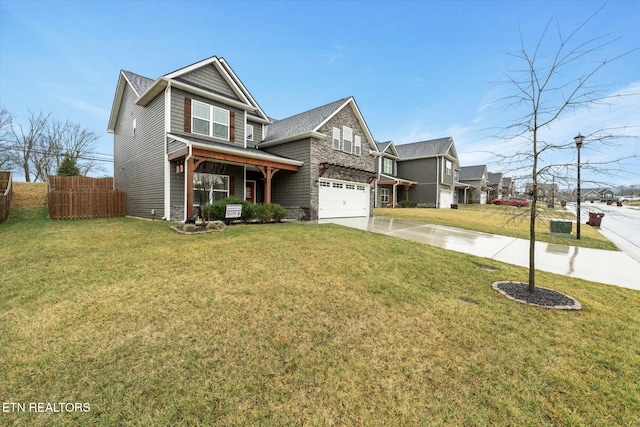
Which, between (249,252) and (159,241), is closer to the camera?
(249,252)

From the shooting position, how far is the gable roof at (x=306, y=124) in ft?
48.6

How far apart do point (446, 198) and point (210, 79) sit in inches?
1122

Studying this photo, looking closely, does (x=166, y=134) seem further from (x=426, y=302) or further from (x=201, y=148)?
(x=426, y=302)

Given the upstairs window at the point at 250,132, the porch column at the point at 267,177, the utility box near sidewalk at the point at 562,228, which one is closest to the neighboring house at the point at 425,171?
the utility box near sidewalk at the point at 562,228

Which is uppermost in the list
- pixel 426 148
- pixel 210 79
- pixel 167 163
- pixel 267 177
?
pixel 426 148

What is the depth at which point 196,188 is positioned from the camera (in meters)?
12.1

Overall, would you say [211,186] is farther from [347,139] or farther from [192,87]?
[347,139]

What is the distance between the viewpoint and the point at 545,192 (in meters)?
4.81

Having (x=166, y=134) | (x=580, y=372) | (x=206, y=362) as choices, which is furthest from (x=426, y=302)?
(x=166, y=134)

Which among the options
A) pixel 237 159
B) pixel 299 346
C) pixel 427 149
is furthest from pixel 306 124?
pixel 427 149

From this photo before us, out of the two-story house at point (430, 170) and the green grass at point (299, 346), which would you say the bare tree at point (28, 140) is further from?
the two-story house at point (430, 170)

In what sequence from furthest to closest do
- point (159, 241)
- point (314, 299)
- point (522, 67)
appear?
point (159, 241) → point (522, 67) → point (314, 299)

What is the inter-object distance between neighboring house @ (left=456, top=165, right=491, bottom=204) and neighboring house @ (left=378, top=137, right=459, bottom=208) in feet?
39.7

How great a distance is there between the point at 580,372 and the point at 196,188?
1306 centimetres
